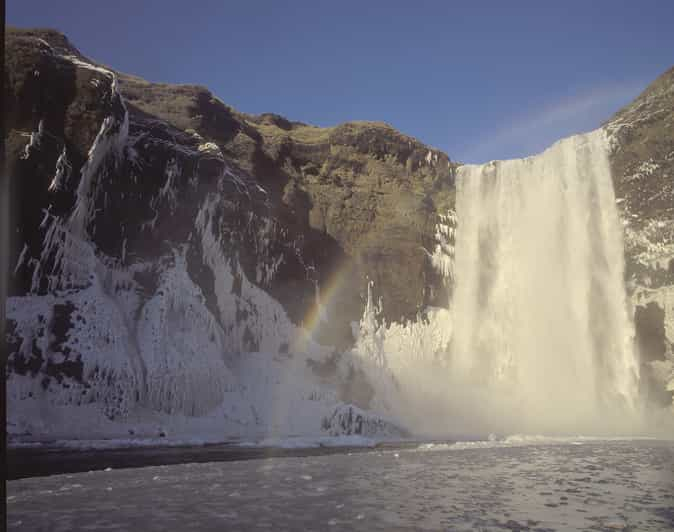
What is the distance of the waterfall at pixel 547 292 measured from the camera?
3706cm

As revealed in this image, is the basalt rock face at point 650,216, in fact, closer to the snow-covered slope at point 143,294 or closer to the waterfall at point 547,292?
the waterfall at point 547,292

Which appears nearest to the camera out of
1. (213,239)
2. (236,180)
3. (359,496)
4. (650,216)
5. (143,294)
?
(359,496)

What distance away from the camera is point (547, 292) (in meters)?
40.0

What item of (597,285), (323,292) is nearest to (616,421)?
(597,285)

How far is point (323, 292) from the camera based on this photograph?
40844 mm

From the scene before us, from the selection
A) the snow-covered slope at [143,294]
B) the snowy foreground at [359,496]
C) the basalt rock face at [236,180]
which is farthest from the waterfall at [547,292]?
the snowy foreground at [359,496]

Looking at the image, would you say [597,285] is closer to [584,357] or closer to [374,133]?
[584,357]

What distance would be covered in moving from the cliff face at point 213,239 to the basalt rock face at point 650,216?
10cm

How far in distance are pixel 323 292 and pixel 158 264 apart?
13.2 meters

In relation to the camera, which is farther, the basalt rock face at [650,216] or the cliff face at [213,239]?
the basalt rock face at [650,216]

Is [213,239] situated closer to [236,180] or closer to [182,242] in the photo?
[182,242]

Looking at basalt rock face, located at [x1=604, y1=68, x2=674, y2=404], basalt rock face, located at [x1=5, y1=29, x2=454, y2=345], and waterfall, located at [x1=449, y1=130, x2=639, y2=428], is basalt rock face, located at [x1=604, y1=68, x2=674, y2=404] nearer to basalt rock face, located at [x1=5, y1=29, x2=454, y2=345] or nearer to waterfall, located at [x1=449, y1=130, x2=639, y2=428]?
waterfall, located at [x1=449, y1=130, x2=639, y2=428]

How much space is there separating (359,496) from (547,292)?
32617 millimetres

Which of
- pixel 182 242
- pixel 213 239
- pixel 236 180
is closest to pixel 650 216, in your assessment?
pixel 236 180
